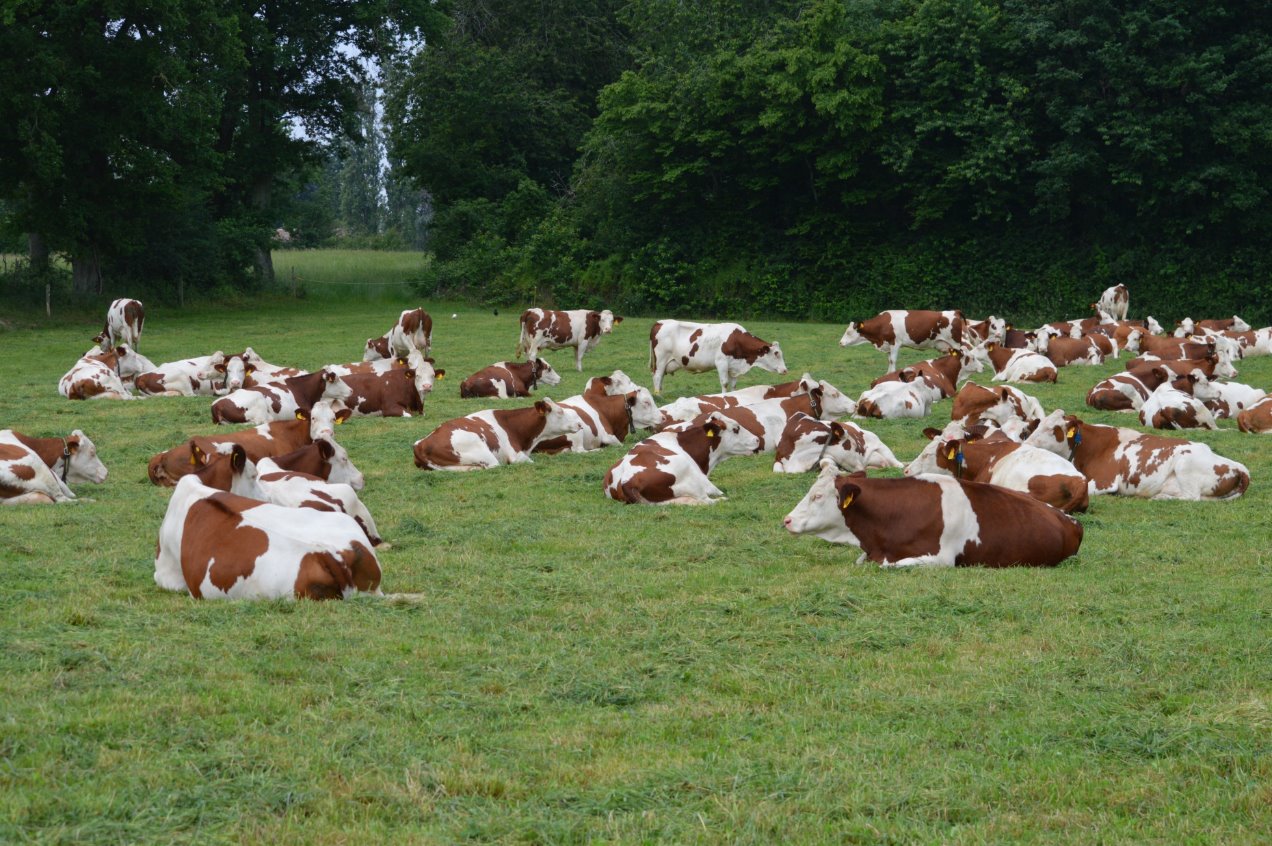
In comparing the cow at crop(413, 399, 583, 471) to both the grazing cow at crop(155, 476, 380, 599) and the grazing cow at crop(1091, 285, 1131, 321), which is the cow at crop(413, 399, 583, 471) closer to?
the grazing cow at crop(155, 476, 380, 599)

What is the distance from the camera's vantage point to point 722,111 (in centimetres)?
4184

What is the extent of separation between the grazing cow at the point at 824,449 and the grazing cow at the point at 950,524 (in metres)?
3.87

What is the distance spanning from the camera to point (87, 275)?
126 feet

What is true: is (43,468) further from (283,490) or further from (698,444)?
(698,444)

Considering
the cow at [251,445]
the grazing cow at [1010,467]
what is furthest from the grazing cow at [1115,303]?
the cow at [251,445]

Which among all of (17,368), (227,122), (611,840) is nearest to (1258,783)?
(611,840)

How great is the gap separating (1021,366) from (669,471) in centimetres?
1253

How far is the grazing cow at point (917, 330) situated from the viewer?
26172mm

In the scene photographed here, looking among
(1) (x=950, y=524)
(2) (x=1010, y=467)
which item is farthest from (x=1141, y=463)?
(1) (x=950, y=524)

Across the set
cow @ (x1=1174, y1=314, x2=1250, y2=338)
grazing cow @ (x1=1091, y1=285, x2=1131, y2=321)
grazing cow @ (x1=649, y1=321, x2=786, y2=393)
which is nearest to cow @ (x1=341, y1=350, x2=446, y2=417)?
grazing cow @ (x1=649, y1=321, x2=786, y2=393)

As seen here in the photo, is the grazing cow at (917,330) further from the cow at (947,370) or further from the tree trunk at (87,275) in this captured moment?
the tree trunk at (87,275)

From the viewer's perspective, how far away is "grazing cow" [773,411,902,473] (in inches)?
536

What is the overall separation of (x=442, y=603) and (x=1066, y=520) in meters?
4.44

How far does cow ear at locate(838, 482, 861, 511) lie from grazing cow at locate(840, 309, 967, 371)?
16.9 m
